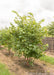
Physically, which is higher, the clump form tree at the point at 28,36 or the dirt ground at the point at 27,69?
the clump form tree at the point at 28,36

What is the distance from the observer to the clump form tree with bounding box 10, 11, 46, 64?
5.54 m

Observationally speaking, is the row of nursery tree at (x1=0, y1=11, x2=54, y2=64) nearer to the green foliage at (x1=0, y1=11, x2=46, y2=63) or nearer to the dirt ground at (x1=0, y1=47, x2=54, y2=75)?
the green foliage at (x1=0, y1=11, x2=46, y2=63)

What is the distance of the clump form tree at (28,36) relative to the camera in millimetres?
5543

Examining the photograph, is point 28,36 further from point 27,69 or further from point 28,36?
point 27,69

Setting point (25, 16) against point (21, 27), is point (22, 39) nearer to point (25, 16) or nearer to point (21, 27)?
point (21, 27)

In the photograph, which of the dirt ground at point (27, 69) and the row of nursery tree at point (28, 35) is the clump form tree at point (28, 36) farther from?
the dirt ground at point (27, 69)

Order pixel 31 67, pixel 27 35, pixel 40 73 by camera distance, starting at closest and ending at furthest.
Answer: pixel 40 73
pixel 27 35
pixel 31 67

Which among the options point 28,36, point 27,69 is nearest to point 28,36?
A: point 28,36

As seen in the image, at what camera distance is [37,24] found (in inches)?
229

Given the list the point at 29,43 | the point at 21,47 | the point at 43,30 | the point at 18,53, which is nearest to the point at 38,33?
the point at 43,30

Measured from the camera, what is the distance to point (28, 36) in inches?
223

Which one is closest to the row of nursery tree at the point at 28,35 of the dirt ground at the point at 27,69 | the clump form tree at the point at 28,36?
the clump form tree at the point at 28,36

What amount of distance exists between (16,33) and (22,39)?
52cm

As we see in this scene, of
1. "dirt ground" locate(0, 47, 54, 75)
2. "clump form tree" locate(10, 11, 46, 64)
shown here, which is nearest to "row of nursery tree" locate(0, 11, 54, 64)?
"clump form tree" locate(10, 11, 46, 64)
